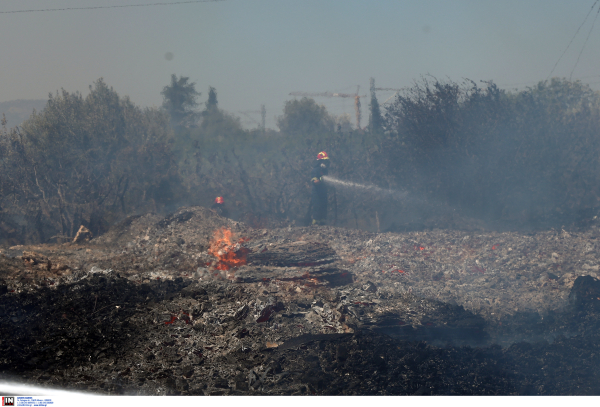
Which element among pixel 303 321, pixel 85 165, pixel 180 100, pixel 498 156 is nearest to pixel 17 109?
pixel 180 100

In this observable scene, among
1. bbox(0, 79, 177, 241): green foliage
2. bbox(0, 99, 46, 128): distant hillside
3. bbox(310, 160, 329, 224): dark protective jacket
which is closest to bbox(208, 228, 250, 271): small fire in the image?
bbox(310, 160, 329, 224): dark protective jacket

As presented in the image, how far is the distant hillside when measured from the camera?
3169 inches

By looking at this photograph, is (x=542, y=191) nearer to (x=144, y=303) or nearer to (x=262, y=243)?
(x=262, y=243)

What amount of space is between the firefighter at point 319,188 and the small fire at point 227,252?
4.35 metres

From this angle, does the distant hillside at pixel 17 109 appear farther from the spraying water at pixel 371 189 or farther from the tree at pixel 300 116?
the spraying water at pixel 371 189

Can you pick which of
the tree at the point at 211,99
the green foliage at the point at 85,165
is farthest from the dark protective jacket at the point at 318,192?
the tree at the point at 211,99

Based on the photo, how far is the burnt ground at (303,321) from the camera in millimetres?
5629

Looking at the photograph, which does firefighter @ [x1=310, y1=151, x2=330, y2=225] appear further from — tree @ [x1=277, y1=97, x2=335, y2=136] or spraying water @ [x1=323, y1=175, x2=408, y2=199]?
tree @ [x1=277, y1=97, x2=335, y2=136]

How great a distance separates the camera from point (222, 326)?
743 centimetres

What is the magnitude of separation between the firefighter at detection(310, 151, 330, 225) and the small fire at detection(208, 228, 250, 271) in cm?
435

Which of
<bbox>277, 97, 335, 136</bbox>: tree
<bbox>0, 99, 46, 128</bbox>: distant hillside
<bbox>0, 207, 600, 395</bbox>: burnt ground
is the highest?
<bbox>0, 99, 46, 128</bbox>: distant hillside

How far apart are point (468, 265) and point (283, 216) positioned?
11.9 meters

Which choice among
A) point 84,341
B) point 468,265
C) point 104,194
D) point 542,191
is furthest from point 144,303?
point 542,191

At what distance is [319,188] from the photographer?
17156mm
